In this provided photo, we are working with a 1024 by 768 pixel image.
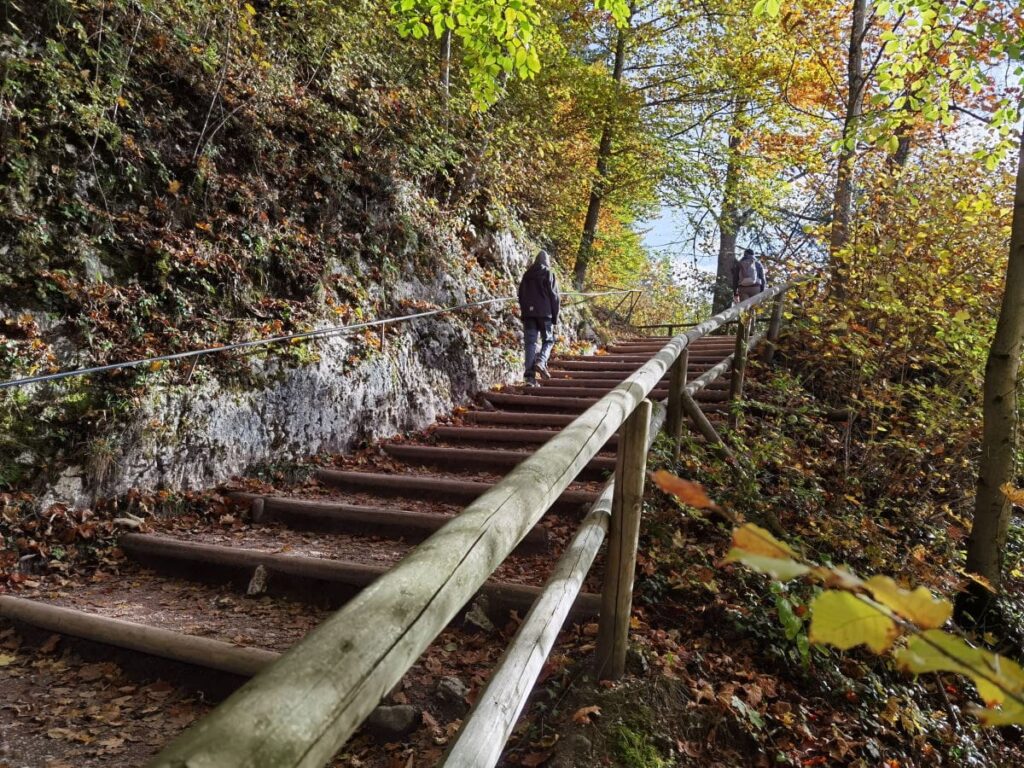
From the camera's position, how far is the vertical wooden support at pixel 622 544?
2.47 metres

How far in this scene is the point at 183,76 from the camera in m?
5.34

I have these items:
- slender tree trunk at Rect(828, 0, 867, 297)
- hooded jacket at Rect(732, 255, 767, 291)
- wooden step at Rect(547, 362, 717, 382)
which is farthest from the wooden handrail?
hooded jacket at Rect(732, 255, 767, 291)

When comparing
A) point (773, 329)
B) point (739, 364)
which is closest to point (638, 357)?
point (773, 329)

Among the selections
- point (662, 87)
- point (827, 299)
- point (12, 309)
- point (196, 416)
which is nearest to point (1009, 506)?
point (827, 299)

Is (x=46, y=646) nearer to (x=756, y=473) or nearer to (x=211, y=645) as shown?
(x=211, y=645)

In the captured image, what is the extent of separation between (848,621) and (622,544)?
1.87 m

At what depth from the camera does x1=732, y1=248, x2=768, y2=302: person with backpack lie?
10.8 metres

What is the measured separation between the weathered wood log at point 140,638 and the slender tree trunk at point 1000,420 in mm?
4515

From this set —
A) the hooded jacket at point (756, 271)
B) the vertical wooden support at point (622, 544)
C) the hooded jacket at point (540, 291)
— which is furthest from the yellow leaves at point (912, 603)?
the hooded jacket at point (756, 271)

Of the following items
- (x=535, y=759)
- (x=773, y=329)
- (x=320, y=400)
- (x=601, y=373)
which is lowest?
(x=535, y=759)

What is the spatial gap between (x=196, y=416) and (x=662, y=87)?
40.7 ft

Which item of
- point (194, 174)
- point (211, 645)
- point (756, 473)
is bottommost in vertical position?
point (211, 645)

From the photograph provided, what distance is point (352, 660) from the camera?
29.7 inches

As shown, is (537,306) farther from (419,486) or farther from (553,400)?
(419,486)
